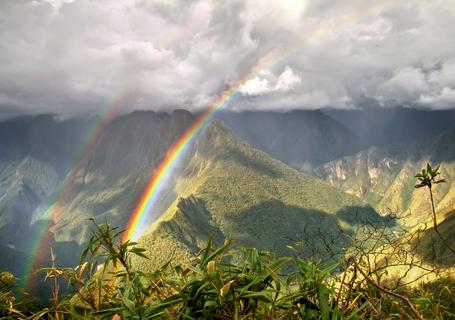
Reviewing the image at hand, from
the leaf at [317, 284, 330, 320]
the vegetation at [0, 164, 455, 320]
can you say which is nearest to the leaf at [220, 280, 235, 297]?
the vegetation at [0, 164, 455, 320]

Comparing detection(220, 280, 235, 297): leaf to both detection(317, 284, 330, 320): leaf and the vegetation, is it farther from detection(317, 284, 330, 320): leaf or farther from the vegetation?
detection(317, 284, 330, 320): leaf

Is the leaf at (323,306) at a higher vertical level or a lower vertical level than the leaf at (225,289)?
lower

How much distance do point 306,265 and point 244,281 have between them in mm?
414

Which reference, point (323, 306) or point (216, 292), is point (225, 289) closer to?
point (216, 292)

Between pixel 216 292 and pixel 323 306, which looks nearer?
pixel 323 306

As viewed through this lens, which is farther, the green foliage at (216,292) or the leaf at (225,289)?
the green foliage at (216,292)

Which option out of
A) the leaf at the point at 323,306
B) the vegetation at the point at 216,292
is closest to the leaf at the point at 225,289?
the vegetation at the point at 216,292

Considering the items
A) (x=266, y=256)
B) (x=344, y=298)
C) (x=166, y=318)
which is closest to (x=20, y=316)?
(x=166, y=318)

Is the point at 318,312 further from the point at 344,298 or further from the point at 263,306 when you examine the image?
the point at 344,298

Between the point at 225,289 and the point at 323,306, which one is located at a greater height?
the point at 225,289

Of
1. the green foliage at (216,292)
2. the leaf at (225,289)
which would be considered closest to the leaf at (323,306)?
the green foliage at (216,292)

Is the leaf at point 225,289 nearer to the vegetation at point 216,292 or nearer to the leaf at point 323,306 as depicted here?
the vegetation at point 216,292

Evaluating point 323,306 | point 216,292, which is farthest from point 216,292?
point 323,306

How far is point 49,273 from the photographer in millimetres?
2996
